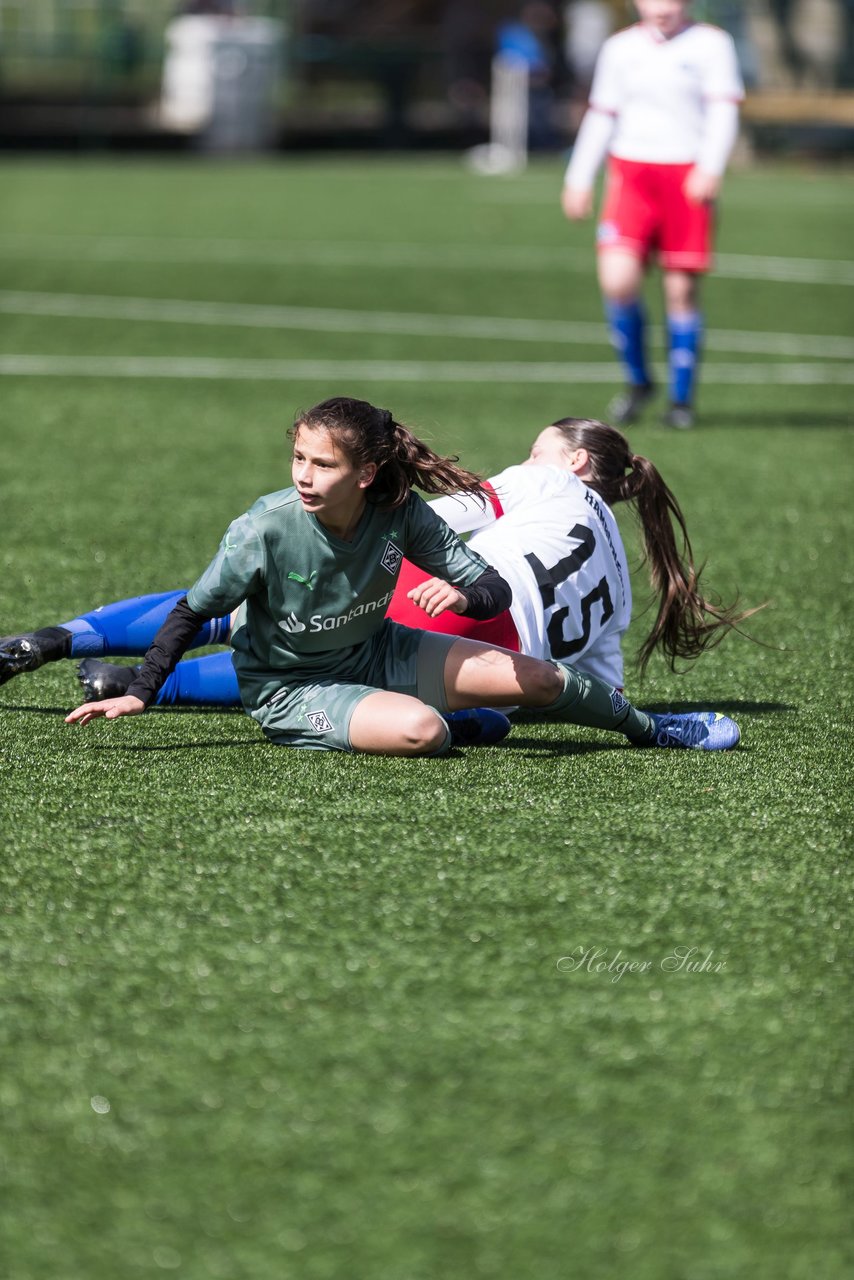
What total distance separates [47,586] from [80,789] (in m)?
1.95

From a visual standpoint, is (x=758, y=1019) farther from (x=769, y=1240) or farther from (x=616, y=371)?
(x=616, y=371)

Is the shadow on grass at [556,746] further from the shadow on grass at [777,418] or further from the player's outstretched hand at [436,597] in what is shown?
the shadow on grass at [777,418]

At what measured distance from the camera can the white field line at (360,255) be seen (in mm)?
14758

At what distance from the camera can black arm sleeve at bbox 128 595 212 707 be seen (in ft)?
12.3

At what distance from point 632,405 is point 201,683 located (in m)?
4.78

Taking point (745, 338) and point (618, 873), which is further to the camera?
point (745, 338)

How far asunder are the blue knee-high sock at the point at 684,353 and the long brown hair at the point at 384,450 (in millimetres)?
4759

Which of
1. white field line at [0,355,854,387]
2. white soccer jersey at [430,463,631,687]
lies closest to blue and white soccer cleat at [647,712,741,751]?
white soccer jersey at [430,463,631,687]

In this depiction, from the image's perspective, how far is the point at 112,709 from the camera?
3.64m

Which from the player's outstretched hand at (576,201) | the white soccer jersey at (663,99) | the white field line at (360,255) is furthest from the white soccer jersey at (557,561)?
the white field line at (360,255)

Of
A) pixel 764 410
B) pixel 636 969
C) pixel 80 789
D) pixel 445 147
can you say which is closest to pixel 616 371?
pixel 764 410

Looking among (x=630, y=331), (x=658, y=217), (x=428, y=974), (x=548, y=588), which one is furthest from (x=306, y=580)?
(x=658, y=217)

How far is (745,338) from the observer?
11.7 m

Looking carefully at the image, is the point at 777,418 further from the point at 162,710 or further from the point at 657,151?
the point at 162,710
